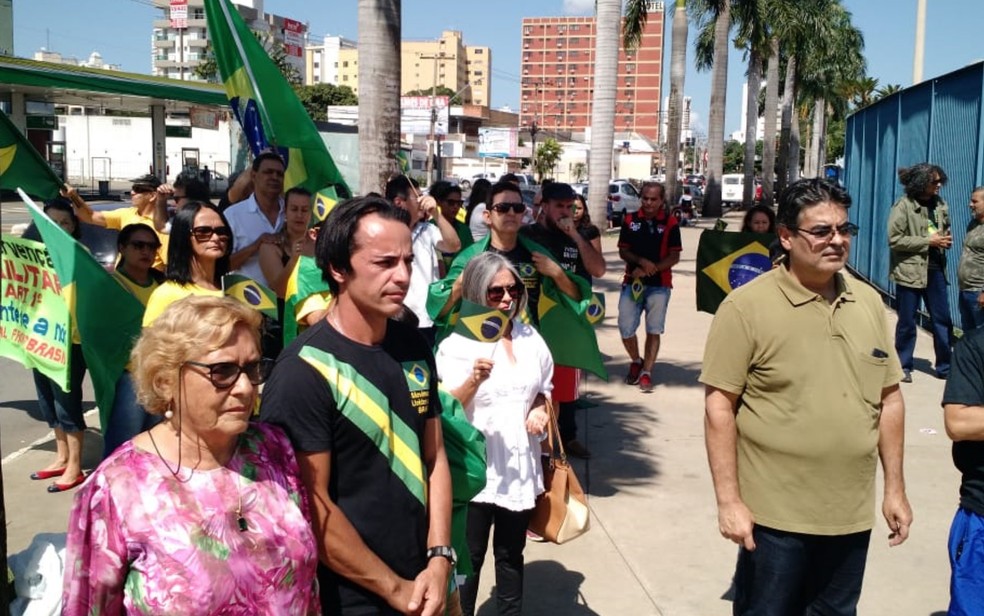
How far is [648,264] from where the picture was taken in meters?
8.48

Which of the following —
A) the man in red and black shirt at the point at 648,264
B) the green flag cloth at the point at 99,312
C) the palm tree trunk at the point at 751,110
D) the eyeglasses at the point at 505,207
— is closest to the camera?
the green flag cloth at the point at 99,312

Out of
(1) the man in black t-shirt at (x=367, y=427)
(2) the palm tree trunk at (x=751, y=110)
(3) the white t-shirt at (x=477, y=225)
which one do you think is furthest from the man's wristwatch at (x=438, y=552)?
(2) the palm tree trunk at (x=751, y=110)

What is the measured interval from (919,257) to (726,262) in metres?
→ 2.65

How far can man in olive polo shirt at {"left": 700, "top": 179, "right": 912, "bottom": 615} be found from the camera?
312cm

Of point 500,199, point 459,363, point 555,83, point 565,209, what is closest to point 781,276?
point 459,363

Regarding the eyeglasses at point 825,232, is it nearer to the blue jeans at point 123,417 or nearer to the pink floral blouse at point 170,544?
the pink floral blouse at point 170,544

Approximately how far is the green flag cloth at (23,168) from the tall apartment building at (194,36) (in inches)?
4253

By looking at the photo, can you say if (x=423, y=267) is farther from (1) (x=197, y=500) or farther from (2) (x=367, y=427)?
(1) (x=197, y=500)

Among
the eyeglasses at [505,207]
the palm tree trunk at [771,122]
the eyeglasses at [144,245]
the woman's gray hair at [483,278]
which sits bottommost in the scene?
the woman's gray hair at [483,278]

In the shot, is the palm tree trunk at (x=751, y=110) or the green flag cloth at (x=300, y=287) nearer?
the green flag cloth at (x=300, y=287)

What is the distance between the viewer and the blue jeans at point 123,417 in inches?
156

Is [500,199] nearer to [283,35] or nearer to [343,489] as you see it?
[343,489]

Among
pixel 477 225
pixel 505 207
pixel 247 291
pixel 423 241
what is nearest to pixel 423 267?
pixel 423 241

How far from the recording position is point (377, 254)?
8.45ft
